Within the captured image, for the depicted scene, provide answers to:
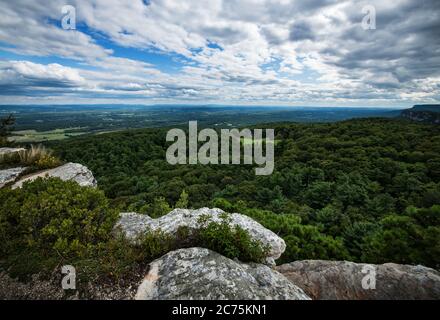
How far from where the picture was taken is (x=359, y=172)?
41594 mm

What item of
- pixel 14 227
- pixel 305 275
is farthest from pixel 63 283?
pixel 305 275

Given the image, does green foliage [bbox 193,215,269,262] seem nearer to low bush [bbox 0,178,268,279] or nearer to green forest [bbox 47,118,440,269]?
low bush [bbox 0,178,268,279]

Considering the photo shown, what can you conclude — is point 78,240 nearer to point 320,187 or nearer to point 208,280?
point 208,280

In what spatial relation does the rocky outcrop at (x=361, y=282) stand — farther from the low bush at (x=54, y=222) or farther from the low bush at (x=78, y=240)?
the low bush at (x=54, y=222)

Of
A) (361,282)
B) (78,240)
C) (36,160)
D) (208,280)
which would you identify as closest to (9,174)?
(36,160)

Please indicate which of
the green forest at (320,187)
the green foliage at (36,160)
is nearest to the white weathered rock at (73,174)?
the green foliage at (36,160)

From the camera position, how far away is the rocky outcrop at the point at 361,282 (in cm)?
539

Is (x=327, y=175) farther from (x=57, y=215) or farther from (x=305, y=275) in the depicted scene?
(x=57, y=215)

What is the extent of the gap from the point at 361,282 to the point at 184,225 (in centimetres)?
445

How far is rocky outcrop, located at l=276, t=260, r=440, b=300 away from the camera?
5.39 meters

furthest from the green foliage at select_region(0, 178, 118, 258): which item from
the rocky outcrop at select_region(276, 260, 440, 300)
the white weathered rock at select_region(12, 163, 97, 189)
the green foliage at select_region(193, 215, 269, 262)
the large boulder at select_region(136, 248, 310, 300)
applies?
the rocky outcrop at select_region(276, 260, 440, 300)

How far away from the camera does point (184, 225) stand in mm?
5535

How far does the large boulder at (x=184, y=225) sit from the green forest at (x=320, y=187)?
738 mm
